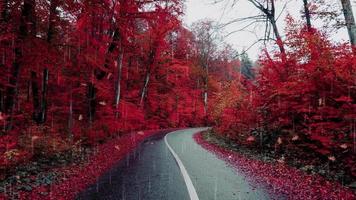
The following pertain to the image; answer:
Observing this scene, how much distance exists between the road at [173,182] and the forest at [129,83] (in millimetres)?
3063

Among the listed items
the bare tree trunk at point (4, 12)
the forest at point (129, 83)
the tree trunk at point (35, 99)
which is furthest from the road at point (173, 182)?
the tree trunk at point (35, 99)

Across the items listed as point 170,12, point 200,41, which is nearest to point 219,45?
point 200,41

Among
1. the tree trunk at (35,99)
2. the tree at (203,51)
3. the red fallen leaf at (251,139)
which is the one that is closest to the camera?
the red fallen leaf at (251,139)

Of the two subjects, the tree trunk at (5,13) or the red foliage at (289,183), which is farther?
the tree trunk at (5,13)

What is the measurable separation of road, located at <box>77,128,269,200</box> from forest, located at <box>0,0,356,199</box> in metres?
3.06

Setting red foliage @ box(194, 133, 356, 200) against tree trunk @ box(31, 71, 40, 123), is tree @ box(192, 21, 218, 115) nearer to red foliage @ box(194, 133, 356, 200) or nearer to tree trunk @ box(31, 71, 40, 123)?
tree trunk @ box(31, 71, 40, 123)

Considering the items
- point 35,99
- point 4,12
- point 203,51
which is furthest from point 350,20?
point 203,51

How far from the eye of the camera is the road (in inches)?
251

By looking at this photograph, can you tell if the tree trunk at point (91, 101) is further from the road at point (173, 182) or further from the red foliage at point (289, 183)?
the red foliage at point (289, 183)

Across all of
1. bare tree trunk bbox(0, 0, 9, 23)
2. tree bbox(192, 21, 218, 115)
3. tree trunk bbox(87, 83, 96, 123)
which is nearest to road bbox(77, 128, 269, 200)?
bare tree trunk bbox(0, 0, 9, 23)

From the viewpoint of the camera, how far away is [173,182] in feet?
24.6

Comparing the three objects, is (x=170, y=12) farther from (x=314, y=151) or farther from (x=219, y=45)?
(x=219, y=45)

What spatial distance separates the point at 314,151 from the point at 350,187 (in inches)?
111

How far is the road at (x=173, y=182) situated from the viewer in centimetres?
638
